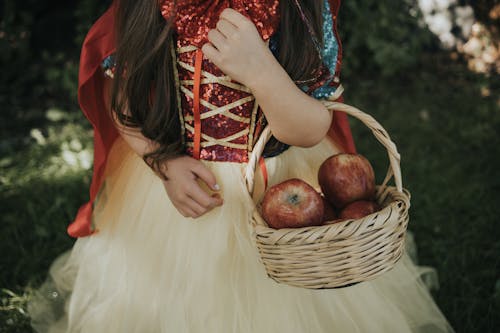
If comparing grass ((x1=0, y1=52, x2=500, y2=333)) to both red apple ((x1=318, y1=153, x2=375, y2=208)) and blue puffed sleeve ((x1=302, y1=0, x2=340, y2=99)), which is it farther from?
blue puffed sleeve ((x1=302, y1=0, x2=340, y2=99))

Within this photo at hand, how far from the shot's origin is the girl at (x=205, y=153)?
1076 mm

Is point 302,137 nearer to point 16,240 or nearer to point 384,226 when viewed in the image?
point 384,226

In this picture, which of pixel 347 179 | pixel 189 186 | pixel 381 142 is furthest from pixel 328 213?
pixel 189 186

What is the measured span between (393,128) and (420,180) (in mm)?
523

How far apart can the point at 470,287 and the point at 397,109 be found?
4.71 ft

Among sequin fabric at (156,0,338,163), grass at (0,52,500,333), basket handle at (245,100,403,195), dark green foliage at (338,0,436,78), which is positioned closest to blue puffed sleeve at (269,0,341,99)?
sequin fabric at (156,0,338,163)

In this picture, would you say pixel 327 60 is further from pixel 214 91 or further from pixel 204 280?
pixel 204 280

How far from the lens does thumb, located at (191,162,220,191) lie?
1.15m

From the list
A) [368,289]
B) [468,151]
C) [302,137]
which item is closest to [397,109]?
[468,151]

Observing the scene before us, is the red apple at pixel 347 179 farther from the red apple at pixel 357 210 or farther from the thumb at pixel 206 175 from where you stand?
the thumb at pixel 206 175

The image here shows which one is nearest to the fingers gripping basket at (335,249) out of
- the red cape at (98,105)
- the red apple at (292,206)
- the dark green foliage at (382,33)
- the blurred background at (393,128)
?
the red apple at (292,206)

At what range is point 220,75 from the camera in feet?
3.72

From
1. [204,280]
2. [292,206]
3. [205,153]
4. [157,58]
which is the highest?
[157,58]

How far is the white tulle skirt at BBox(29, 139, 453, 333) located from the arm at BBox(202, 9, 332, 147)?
186 mm
